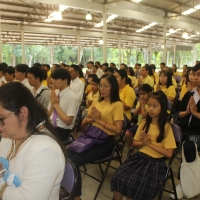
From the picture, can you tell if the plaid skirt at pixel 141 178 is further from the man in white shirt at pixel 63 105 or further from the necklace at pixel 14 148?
the necklace at pixel 14 148

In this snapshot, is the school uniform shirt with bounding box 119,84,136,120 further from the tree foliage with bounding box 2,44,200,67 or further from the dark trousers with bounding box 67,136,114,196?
the tree foliage with bounding box 2,44,200,67

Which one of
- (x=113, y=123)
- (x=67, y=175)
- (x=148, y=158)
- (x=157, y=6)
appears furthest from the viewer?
(x=157, y=6)

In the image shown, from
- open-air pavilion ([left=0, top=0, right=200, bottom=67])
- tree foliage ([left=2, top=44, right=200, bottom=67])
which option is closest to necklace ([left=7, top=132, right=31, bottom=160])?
open-air pavilion ([left=0, top=0, right=200, bottom=67])

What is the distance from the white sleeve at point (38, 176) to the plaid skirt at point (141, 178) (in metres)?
0.98

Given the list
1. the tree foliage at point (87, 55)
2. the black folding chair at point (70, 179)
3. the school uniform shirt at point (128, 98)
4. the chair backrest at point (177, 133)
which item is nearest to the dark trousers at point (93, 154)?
the chair backrest at point (177, 133)

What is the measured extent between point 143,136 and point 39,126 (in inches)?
42.7

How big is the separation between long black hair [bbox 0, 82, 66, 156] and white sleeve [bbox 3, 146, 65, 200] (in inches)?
4.9

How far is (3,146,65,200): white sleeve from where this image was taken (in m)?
1.00

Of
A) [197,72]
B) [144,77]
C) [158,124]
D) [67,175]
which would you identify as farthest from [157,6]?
[67,175]

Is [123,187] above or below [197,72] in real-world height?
below

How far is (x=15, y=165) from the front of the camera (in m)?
1.12

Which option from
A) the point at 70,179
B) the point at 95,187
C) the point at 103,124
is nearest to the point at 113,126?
the point at 103,124

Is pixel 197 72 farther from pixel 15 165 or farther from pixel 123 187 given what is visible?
pixel 15 165

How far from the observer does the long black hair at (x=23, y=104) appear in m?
1.08
